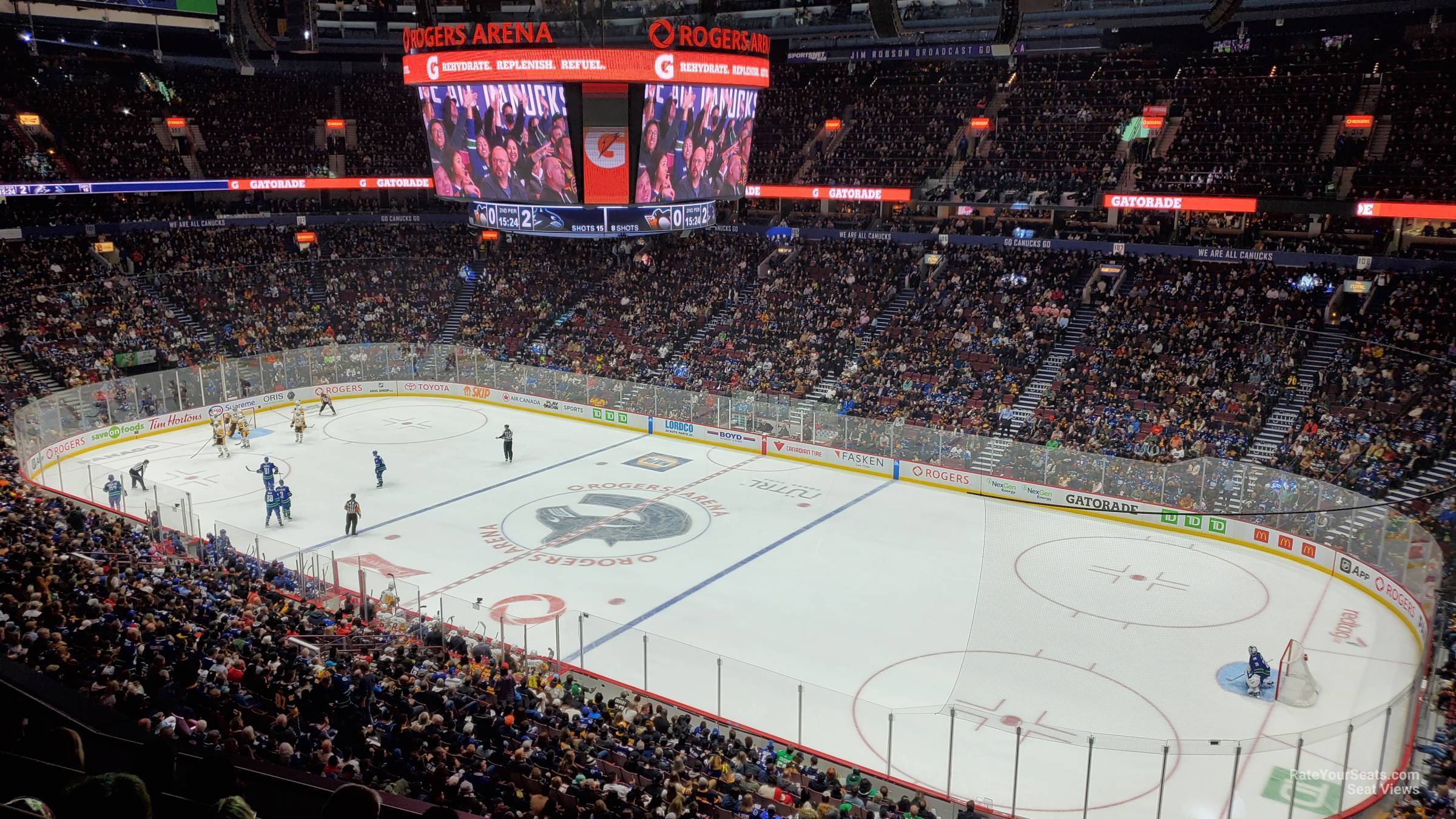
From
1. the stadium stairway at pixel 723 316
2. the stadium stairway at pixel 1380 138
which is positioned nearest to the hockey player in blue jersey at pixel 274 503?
the stadium stairway at pixel 723 316

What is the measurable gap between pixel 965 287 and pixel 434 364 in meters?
20.6

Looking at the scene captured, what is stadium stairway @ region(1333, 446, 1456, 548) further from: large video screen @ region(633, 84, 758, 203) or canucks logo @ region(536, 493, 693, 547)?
large video screen @ region(633, 84, 758, 203)

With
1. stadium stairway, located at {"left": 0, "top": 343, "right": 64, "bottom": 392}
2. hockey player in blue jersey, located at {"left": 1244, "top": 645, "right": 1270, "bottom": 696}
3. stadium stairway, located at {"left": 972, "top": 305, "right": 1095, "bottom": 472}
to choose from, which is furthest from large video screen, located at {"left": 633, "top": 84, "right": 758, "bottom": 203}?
stadium stairway, located at {"left": 0, "top": 343, "right": 64, "bottom": 392}

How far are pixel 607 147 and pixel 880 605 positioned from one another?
12751mm

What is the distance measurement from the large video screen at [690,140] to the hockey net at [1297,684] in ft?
56.1

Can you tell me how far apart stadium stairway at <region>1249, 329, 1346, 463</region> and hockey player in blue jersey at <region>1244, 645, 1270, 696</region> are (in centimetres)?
1116

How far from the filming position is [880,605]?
67.1 feet

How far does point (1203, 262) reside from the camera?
111 feet

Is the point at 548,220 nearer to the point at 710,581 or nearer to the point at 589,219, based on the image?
the point at 589,219

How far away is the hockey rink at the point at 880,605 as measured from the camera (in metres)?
13.5

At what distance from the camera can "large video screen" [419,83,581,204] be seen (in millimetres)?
24594

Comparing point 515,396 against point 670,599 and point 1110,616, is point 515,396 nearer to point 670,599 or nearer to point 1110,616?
point 670,599

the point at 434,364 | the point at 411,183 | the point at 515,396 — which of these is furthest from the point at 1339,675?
the point at 411,183

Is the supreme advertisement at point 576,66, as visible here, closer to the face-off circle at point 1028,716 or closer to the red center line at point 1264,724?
the face-off circle at point 1028,716
